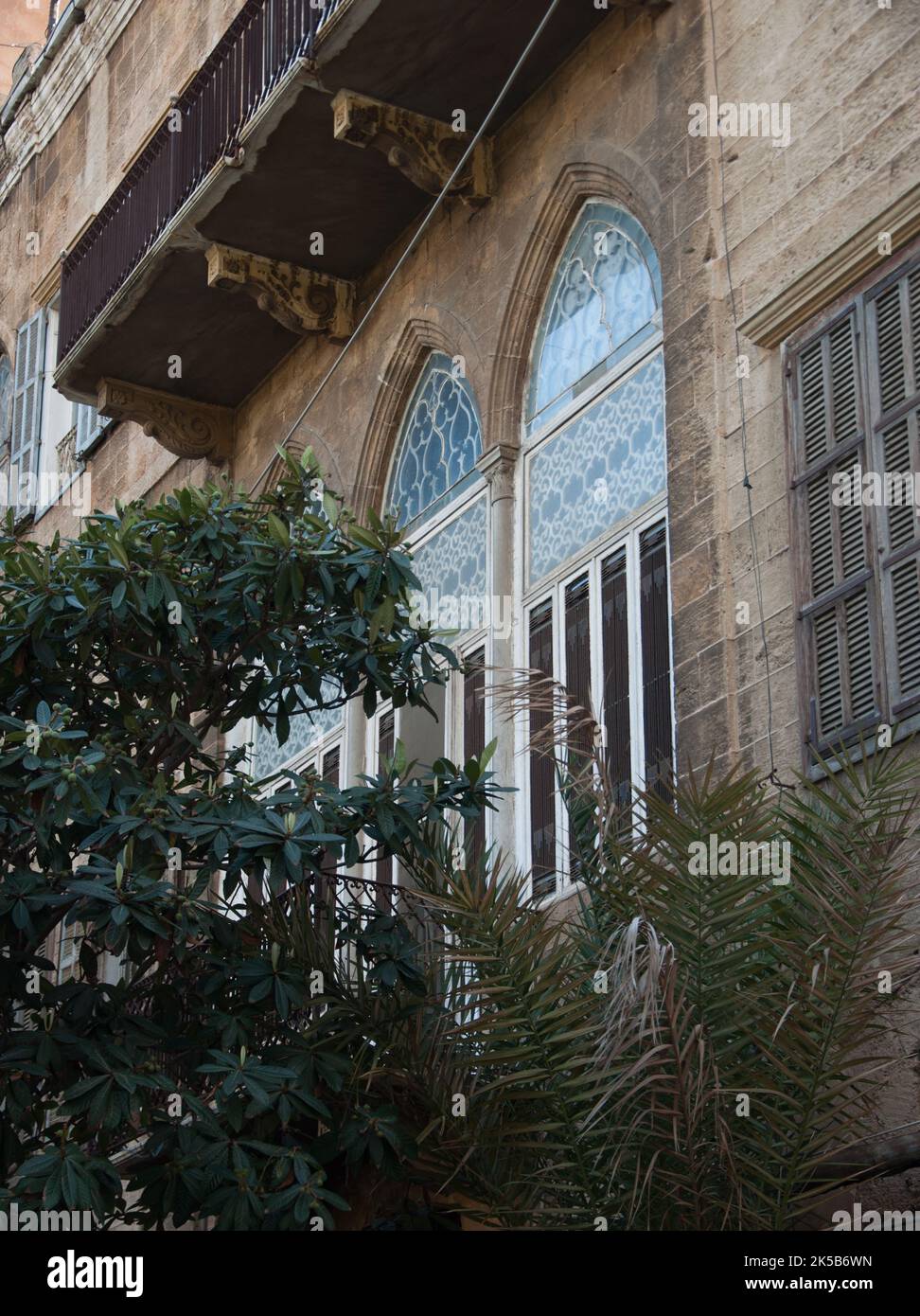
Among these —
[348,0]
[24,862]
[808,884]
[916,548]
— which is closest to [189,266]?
[348,0]

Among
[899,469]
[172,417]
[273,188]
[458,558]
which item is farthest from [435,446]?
[899,469]

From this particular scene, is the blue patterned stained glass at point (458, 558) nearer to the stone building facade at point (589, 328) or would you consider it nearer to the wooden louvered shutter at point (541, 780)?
the stone building facade at point (589, 328)

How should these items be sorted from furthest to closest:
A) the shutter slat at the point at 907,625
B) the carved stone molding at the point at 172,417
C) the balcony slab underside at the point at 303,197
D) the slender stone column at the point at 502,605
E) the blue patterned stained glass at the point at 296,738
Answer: the carved stone molding at the point at 172,417
the blue patterned stained glass at the point at 296,738
the balcony slab underside at the point at 303,197
the slender stone column at the point at 502,605
the shutter slat at the point at 907,625

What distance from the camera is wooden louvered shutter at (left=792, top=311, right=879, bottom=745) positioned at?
752cm

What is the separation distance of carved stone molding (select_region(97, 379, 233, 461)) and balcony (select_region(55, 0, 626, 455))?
1 cm

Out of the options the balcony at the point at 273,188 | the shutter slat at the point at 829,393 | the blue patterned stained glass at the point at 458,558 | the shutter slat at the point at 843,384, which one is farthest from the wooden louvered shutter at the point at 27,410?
the shutter slat at the point at 843,384

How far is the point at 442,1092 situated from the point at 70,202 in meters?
13.5

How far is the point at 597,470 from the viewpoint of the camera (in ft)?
33.3

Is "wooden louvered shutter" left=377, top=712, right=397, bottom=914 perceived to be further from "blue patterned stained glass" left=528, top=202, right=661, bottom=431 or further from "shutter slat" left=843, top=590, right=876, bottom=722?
"shutter slat" left=843, top=590, right=876, bottom=722

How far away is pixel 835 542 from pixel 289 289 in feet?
19.6

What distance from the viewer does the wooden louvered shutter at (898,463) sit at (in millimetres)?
7309

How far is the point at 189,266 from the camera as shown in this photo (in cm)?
1312

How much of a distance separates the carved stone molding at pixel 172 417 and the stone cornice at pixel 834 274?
645 cm
